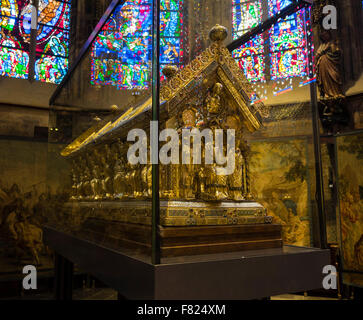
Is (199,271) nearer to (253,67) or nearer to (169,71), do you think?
(169,71)

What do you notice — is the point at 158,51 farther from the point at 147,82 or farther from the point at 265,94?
the point at 265,94

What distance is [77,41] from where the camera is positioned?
8.35m

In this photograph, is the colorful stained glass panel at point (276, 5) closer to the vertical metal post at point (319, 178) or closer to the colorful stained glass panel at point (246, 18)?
the colorful stained glass panel at point (246, 18)

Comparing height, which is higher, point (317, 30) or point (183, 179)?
point (317, 30)

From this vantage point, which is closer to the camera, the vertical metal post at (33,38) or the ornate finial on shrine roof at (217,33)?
the ornate finial on shrine roof at (217,33)

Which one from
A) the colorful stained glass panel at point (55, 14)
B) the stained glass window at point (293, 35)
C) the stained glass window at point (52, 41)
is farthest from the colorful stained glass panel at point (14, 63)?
the stained glass window at point (293, 35)

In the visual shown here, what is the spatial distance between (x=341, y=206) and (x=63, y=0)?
7.97 metres

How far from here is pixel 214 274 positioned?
1.52 metres

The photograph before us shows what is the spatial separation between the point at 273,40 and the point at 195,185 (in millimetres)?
1942

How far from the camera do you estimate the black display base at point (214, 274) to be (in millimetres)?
1403

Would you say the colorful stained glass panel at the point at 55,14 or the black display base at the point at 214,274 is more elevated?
the colorful stained glass panel at the point at 55,14

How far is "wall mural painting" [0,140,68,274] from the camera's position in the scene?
21.4 feet

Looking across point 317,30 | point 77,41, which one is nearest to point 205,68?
point 317,30

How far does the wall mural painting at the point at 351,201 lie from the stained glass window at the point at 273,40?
2350mm
